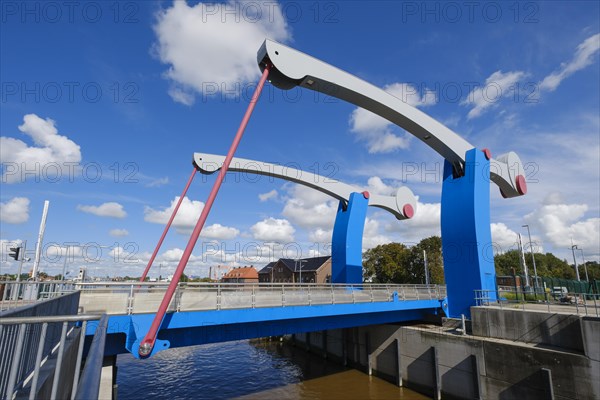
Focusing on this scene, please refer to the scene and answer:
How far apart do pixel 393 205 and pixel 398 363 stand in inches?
501

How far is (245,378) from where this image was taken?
64.4ft

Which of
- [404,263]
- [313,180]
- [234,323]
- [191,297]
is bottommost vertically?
[234,323]

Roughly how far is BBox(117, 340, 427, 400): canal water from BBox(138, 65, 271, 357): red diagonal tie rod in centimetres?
960

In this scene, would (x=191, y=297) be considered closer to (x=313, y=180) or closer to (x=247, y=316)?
(x=247, y=316)

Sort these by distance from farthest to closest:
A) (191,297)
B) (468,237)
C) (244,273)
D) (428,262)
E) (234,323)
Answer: (244,273)
(428,262)
(468,237)
(234,323)
(191,297)

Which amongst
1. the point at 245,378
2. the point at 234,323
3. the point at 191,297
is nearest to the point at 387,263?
the point at 245,378

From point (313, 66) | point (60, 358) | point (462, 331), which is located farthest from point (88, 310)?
point (462, 331)

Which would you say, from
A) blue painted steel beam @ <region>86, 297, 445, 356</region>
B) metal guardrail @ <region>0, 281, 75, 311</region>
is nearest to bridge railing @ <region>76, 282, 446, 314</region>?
blue painted steel beam @ <region>86, 297, 445, 356</region>

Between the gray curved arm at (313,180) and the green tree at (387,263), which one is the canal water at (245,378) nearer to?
the gray curved arm at (313,180)

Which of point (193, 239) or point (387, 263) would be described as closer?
point (193, 239)

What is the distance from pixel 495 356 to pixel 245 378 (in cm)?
1349

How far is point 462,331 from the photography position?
16.3 meters

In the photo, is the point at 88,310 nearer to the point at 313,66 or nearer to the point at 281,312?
the point at 281,312

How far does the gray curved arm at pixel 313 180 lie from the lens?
1970 cm
